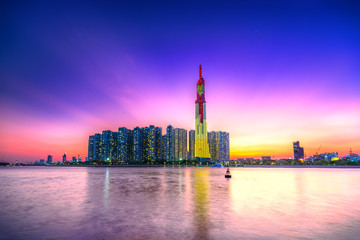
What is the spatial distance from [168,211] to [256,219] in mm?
7778

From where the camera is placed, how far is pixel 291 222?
17.5 metres

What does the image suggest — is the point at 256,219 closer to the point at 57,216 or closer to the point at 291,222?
the point at 291,222

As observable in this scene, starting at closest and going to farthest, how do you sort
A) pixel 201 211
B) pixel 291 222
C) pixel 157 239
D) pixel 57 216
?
pixel 157 239 < pixel 291 222 < pixel 57 216 < pixel 201 211

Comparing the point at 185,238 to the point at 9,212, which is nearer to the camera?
the point at 185,238

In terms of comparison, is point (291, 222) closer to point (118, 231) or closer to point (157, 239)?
point (157, 239)

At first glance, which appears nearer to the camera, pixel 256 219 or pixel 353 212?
pixel 256 219

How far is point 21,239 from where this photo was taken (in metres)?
13.6

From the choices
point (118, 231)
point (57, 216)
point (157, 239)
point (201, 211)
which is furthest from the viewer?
point (201, 211)

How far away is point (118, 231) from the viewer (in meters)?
14.9

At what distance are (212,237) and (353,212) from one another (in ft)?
55.3

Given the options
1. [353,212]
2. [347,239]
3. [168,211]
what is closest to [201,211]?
[168,211]

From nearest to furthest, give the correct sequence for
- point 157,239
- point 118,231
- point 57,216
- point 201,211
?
point 157,239 < point 118,231 < point 57,216 < point 201,211

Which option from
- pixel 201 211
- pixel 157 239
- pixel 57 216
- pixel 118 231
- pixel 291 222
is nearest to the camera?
pixel 157 239

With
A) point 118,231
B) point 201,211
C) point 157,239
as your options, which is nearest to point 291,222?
point 201,211
